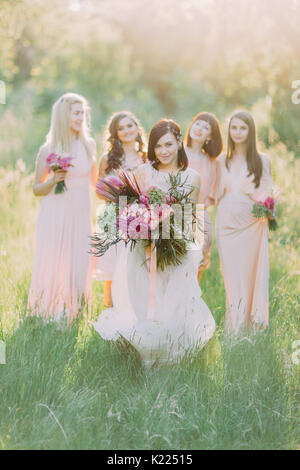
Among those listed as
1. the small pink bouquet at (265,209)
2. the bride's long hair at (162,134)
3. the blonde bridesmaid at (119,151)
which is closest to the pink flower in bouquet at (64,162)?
the blonde bridesmaid at (119,151)

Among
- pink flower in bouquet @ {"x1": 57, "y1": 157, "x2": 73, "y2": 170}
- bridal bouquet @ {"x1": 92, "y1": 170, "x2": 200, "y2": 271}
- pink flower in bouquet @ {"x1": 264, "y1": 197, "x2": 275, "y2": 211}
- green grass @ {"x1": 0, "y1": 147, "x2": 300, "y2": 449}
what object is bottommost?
green grass @ {"x1": 0, "y1": 147, "x2": 300, "y2": 449}

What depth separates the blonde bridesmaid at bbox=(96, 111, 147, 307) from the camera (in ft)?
18.5

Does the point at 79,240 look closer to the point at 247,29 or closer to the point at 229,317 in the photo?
the point at 229,317

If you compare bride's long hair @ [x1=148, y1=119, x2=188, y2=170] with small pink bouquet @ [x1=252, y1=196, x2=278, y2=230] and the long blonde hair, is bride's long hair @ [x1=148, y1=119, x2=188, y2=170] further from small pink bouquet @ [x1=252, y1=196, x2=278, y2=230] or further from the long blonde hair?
the long blonde hair

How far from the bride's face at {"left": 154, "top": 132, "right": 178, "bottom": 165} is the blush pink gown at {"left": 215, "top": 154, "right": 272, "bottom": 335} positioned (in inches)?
45.3

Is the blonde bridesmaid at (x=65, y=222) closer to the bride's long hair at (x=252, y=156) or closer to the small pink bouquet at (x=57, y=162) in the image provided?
the small pink bouquet at (x=57, y=162)

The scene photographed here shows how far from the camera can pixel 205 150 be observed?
5.75m

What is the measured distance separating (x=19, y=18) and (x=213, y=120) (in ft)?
12.5

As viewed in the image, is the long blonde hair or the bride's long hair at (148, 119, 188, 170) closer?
the bride's long hair at (148, 119, 188, 170)

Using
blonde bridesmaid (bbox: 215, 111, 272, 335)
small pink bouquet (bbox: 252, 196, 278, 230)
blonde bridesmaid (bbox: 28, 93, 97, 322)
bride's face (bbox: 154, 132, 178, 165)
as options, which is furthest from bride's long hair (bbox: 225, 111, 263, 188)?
blonde bridesmaid (bbox: 28, 93, 97, 322)

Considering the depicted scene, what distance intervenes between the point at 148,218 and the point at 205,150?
219cm

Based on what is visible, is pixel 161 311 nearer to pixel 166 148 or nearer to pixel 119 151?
pixel 166 148

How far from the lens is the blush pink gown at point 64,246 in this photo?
5461mm

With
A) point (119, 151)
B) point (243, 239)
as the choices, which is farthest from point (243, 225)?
point (119, 151)
